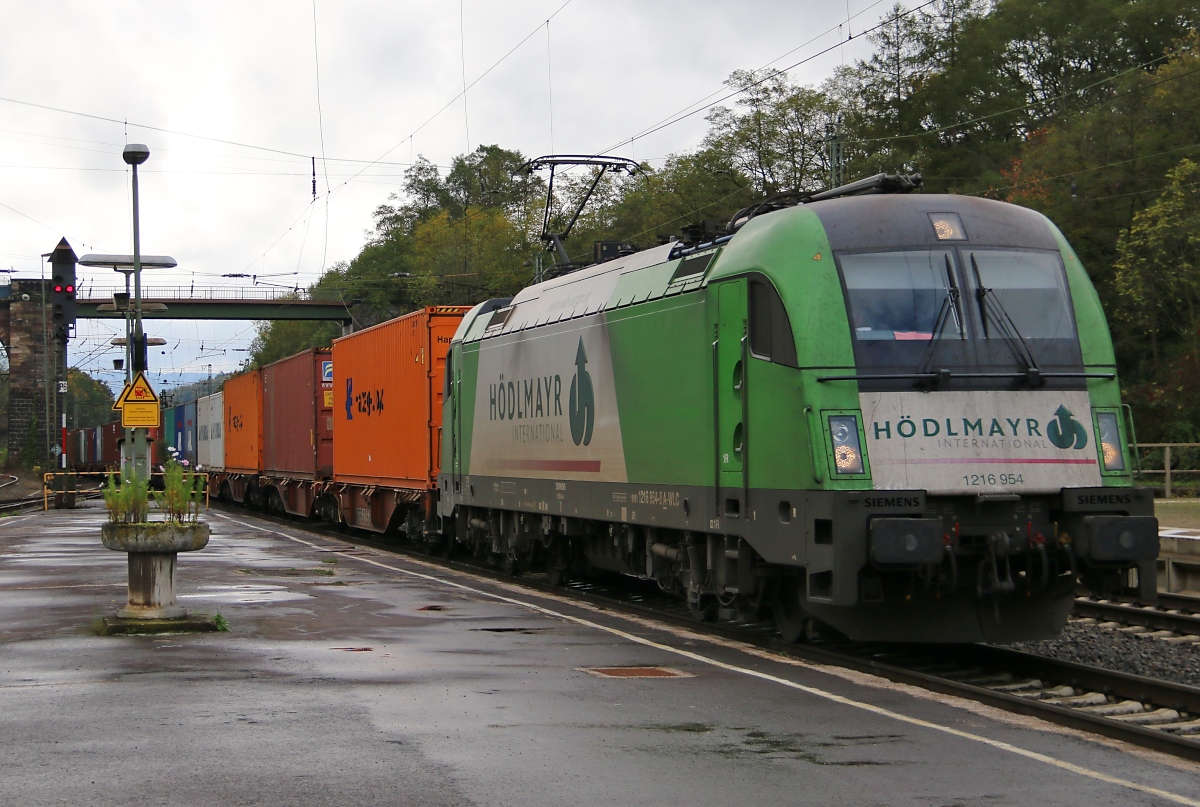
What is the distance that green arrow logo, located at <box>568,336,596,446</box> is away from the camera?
47.0ft

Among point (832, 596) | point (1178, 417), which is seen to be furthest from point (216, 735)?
point (1178, 417)

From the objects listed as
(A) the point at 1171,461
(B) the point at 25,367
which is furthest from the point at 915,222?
(B) the point at 25,367

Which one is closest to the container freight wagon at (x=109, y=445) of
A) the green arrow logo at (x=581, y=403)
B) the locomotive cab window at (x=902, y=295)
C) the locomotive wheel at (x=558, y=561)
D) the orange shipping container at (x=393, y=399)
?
the orange shipping container at (x=393, y=399)

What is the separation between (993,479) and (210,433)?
4166cm

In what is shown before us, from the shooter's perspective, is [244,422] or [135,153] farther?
[244,422]

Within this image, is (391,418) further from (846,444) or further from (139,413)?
(846,444)

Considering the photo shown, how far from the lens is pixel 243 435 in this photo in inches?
1583

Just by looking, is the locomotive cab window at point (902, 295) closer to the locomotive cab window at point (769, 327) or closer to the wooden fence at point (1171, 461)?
the locomotive cab window at point (769, 327)

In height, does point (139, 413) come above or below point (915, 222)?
below

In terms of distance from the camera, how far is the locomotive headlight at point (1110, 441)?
1016 cm

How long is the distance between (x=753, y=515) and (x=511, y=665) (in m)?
2.17

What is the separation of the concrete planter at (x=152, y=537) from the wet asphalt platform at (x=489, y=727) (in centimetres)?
82

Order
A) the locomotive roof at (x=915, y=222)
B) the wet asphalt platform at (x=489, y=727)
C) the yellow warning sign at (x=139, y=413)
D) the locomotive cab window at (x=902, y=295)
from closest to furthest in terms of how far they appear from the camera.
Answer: the wet asphalt platform at (x=489, y=727), the locomotive cab window at (x=902, y=295), the locomotive roof at (x=915, y=222), the yellow warning sign at (x=139, y=413)

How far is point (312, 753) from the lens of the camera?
7.11 metres
